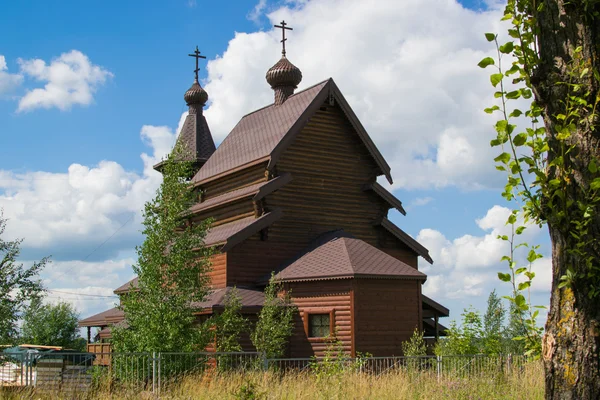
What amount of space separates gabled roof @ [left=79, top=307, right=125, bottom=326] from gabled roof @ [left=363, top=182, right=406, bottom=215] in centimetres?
1208

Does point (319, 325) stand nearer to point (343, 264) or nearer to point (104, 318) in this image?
point (343, 264)

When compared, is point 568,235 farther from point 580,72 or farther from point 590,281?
point 580,72

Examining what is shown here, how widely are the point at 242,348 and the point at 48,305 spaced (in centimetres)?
3463

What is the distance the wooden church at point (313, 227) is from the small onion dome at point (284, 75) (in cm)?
5

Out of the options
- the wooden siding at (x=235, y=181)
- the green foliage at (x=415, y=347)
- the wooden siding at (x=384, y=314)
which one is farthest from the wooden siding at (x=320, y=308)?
the wooden siding at (x=235, y=181)

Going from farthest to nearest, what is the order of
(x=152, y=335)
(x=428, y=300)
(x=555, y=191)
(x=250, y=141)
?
(x=250, y=141), (x=428, y=300), (x=152, y=335), (x=555, y=191)

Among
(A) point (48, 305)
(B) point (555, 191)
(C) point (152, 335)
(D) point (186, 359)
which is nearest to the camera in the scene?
(B) point (555, 191)

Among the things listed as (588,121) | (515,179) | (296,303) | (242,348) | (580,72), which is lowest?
(242,348)

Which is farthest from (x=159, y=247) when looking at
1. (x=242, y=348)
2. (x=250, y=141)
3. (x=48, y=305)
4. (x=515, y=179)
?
(x=48, y=305)

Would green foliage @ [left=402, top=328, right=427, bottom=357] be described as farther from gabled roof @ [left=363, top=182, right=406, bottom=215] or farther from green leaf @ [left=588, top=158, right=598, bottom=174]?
green leaf @ [left=588, top=158, right=598, bottom=174]

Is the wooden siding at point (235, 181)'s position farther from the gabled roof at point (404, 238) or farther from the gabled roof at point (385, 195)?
the gabled roof at point (404, 238)

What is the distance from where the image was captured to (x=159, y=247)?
1939 centimetres

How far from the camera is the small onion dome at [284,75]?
104 feet

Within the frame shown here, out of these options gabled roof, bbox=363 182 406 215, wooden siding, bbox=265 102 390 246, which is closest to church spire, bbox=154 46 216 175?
wooden siding, bbox=265 102 390 246
